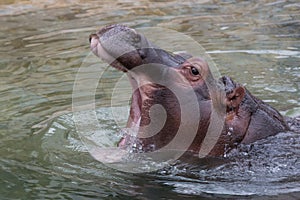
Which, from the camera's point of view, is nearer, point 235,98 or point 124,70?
point 124,70

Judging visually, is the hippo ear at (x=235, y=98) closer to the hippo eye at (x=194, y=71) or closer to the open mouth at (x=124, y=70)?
the hippo eye at (x=194, y=71)

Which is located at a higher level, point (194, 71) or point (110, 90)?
point (194, 71)

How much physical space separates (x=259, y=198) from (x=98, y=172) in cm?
112

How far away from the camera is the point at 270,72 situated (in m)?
7.56

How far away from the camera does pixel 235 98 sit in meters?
4.56

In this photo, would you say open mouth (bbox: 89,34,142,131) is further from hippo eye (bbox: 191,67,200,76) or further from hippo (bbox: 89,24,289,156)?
hippo eye (bbox: 191,67,200,76)

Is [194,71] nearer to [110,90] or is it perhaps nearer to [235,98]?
[235,98]

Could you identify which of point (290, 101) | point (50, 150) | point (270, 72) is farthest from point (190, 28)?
point (50, 150)

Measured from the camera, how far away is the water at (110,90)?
14.2ft

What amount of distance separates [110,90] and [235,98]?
2.80 m

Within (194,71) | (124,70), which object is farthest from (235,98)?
A: (124,70)

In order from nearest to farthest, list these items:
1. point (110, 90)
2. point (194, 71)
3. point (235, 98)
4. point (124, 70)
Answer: point (124, 70) → point (194, 71) → point (235, 98) → point (110, 90)

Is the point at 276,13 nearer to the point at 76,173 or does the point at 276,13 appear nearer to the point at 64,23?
the point at 64,23

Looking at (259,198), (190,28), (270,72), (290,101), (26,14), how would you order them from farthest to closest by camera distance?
(26,14), (190,28), (270,72), (290,101), (259,198)
